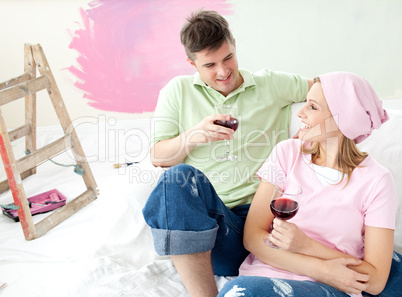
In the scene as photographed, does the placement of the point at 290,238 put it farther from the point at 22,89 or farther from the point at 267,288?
the point at 22,89

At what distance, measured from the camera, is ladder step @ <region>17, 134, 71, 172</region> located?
2199mm

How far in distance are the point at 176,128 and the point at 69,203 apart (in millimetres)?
1037

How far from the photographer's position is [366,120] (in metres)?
1.29

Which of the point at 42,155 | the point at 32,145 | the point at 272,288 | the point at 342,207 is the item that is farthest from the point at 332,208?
the point at 32,145

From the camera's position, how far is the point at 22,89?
2215 millimetres

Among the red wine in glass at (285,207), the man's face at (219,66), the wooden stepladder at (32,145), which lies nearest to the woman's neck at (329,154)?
the red wine in glass at (285,207)

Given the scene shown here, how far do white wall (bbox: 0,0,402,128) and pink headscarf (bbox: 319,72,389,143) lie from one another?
6.28ft

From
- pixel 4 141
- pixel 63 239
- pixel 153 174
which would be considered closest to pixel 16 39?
pixel 4 141

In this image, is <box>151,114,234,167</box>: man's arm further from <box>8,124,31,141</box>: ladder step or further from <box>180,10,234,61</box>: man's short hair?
<box>8,124,31,141</box>: ladder step

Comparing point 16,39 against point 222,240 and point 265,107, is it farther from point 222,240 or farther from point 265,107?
point 222,240

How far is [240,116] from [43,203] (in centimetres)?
150

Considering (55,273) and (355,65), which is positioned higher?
(355,65)

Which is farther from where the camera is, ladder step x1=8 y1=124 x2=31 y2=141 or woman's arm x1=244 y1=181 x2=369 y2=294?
ladder step x1=8 y1=124 x2=31 y2=141

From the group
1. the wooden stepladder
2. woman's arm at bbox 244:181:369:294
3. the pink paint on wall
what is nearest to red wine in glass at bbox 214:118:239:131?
woman's arm at bbox 244:181:369:294
